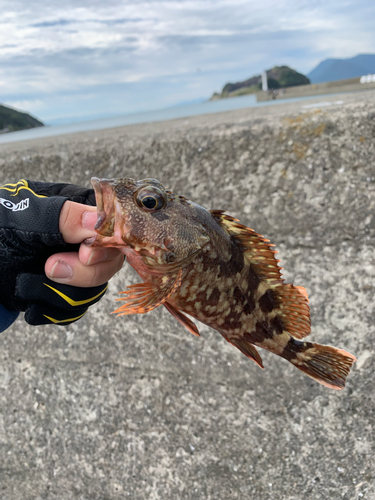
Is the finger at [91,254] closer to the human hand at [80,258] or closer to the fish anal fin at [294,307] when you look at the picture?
the human hand at [80,258]

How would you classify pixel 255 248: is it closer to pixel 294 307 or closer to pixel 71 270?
pixel 294 307

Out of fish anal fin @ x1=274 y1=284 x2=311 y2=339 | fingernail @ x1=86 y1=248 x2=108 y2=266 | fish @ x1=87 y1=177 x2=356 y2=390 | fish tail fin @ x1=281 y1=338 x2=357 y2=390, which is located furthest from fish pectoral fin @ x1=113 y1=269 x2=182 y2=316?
fish tail fin @ x1=281 y1=338 x2=357 y2=390

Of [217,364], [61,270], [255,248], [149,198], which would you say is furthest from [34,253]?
[217,364]

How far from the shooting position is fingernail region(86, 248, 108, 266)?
127 centimetres

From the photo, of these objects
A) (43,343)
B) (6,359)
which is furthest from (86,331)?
(6,359)

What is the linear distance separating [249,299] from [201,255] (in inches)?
11.1

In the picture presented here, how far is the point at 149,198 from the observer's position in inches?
47.6

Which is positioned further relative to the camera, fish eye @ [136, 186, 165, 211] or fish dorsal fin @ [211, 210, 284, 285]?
fish dorsal fin @ [211, 210, 284, 285]

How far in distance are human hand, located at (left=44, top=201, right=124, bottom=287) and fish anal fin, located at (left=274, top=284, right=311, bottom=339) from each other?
67 cm

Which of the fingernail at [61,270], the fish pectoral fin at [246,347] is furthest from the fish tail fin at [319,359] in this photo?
the fingernail at [61,270]

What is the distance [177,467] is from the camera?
93.7 inches

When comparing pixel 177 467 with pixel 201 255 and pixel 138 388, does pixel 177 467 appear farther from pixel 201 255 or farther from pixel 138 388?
pixel 201 255

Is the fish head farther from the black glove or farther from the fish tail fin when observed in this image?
the fish tail fin

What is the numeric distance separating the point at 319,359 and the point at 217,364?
2.98 feet
